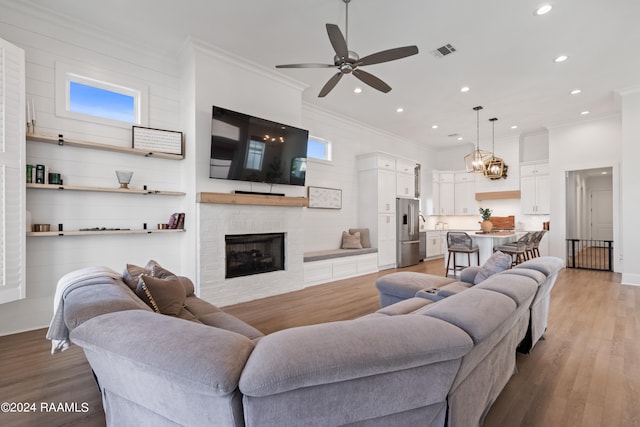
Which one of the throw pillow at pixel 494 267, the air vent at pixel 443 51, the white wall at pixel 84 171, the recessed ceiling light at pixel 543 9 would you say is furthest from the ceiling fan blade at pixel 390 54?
the white wall at pixel 84 171

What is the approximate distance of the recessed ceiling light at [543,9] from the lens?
3.18 metres

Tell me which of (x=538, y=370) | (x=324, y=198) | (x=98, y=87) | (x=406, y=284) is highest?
(x=98, y=87)

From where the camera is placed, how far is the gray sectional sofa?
888mm

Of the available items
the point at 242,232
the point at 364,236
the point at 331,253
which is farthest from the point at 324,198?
the point at 242,232

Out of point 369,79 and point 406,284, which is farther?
point 369,79

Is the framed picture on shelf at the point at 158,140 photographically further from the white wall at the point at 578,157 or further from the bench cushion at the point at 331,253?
the white wall at the point at 578,157

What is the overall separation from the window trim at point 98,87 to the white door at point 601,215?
571 inches

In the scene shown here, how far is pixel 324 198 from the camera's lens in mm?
6293

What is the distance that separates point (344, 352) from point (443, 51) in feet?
14.3

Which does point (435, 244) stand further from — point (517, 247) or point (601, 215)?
point (601, 215)

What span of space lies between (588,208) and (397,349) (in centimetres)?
1409

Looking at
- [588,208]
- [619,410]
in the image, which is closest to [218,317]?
[619,410]

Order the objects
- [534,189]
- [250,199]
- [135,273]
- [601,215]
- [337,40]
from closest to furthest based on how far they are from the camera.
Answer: [135,273]
[337,40]
[250,199]
[534,189]
[601,215]

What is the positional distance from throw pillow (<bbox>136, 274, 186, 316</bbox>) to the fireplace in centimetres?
214
